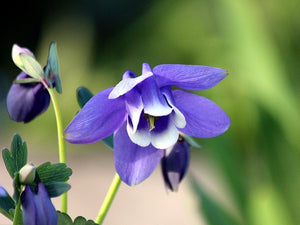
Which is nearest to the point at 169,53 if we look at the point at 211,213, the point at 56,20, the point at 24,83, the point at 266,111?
the point at 56,20

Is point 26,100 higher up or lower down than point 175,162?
higher up

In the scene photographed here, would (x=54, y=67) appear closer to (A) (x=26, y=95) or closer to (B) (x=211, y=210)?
(A) (x=26, y=95)

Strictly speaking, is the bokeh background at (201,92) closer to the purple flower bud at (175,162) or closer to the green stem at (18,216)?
the purple flower bud at (175,162)

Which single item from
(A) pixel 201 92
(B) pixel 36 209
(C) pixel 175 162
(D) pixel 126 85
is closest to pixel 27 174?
(B) pixel 36 209

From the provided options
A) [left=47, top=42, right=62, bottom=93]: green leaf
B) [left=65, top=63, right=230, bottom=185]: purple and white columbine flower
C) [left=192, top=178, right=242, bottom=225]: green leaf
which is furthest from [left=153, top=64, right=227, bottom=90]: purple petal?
[left=192, top=178, right=242, bottom=225]: green leaf

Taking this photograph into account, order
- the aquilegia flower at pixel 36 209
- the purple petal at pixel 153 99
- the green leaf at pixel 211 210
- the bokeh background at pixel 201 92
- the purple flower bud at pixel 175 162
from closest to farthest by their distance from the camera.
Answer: the aquilegia flower at pixel 36 209 → the purple petal at pixel 153 99 → the purple flower bud at pixel 175 162 → the green leaf at pixel 211 210 → the bokeh background at pixel 201 92

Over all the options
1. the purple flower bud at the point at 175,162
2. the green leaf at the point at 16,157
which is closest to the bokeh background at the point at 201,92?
the purple flower bud at the point at 175,162
